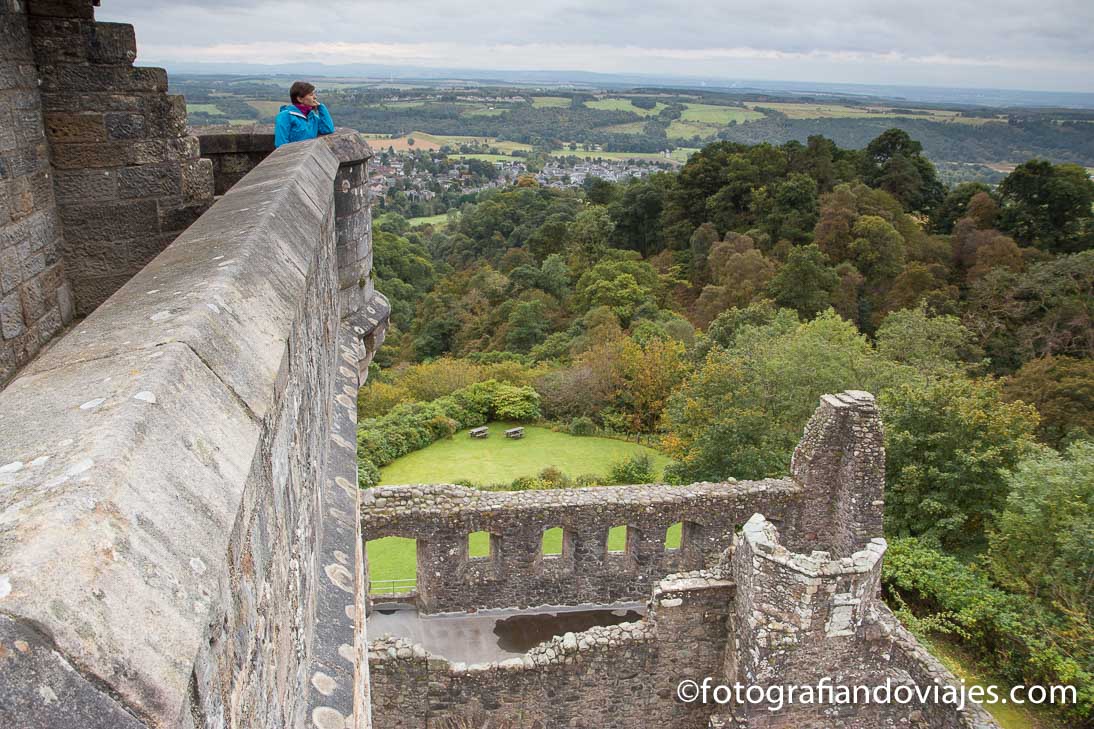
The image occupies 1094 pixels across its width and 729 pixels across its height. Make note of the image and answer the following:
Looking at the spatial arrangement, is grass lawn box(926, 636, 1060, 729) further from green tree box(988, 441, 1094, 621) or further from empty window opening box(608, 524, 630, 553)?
empty window opening box(608, 524, 630, 553)

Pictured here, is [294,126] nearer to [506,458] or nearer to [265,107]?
[506,458]

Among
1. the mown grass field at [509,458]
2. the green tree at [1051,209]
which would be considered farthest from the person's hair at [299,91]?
the green tree at [1051,209]

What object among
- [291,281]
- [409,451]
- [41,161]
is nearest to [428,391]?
[409,451]

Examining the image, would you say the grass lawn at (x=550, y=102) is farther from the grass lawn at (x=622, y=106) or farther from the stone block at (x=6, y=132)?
the stone block at (x=6, y=132)

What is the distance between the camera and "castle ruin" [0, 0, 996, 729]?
41.3 inches

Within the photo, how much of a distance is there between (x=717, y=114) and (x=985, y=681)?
151133 mm

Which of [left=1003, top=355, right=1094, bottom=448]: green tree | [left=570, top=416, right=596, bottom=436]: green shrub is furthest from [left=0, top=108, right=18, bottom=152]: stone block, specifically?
[left=1003, top=355, right=1094, bottom=448]: green tree

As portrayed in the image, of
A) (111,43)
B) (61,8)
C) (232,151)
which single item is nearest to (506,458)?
(232,151)

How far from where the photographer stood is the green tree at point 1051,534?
10688mm

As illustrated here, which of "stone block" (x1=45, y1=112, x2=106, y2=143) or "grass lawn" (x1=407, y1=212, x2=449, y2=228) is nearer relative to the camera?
"stone block" (x1=45, y1=112, x2=106, y2=143)

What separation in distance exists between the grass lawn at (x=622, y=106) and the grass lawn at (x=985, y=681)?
165 meters

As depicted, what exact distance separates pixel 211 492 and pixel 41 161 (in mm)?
4101

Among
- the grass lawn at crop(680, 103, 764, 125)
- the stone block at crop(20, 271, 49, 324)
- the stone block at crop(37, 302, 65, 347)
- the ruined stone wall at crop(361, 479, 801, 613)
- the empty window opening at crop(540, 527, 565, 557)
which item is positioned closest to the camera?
the stone block at crop(20, 271, 49, 324)

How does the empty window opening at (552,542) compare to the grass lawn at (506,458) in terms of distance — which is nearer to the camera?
the empty window opening at (552,542)
